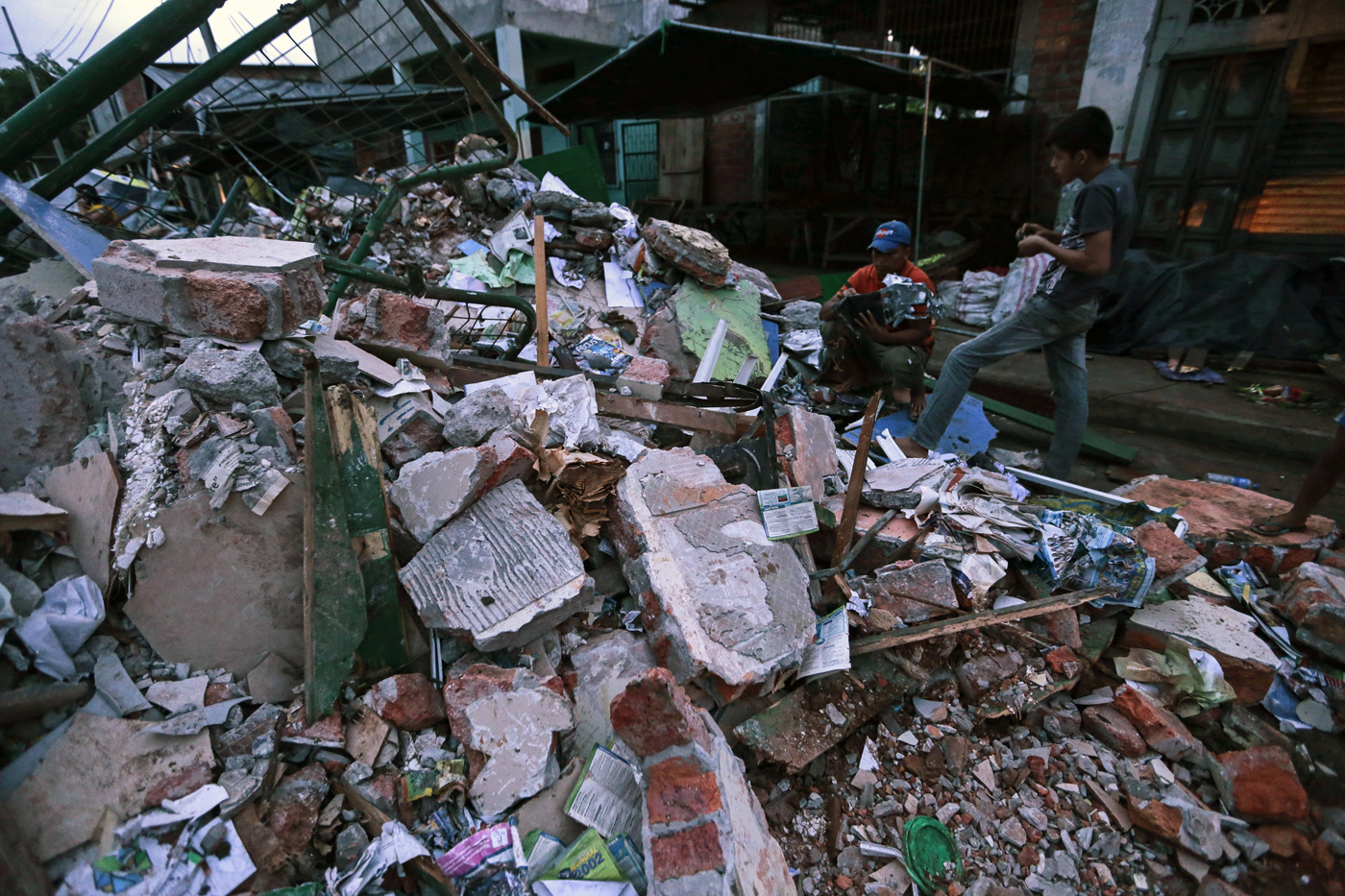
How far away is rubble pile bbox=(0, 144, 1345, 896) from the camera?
4.68 ft

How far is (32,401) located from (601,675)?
180 centimetres

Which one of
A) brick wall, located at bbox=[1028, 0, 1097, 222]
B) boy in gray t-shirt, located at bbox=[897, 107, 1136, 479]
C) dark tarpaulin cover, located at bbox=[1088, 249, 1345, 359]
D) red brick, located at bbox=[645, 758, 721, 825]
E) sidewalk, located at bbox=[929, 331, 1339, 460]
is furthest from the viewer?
brick wall, located at bbox=[1028, 0, 1097, 222]

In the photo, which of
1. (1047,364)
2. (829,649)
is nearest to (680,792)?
(829,649)


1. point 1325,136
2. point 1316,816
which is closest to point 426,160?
point 1316,816

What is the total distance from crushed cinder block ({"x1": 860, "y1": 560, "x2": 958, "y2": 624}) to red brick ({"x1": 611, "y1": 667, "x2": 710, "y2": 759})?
950 millimetres

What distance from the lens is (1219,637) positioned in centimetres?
220

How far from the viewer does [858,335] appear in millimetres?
3754

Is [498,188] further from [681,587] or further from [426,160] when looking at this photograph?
[681,587]

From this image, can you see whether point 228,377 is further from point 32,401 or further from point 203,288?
point 32,401

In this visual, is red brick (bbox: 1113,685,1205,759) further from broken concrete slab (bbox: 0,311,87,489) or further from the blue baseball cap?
broken concrete slab (bbox: 0,311,87,489)

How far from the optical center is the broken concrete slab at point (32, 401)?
174cm

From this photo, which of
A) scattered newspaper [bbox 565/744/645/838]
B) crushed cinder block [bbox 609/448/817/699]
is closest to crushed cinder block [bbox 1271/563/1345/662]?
crushed cinder block [bbox 609/448/817/699]

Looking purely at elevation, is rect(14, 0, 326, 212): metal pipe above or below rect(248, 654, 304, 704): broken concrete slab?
above

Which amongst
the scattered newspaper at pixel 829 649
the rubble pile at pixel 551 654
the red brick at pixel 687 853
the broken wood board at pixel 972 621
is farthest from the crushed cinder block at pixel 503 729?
the broken wood board at pixel 972 621
